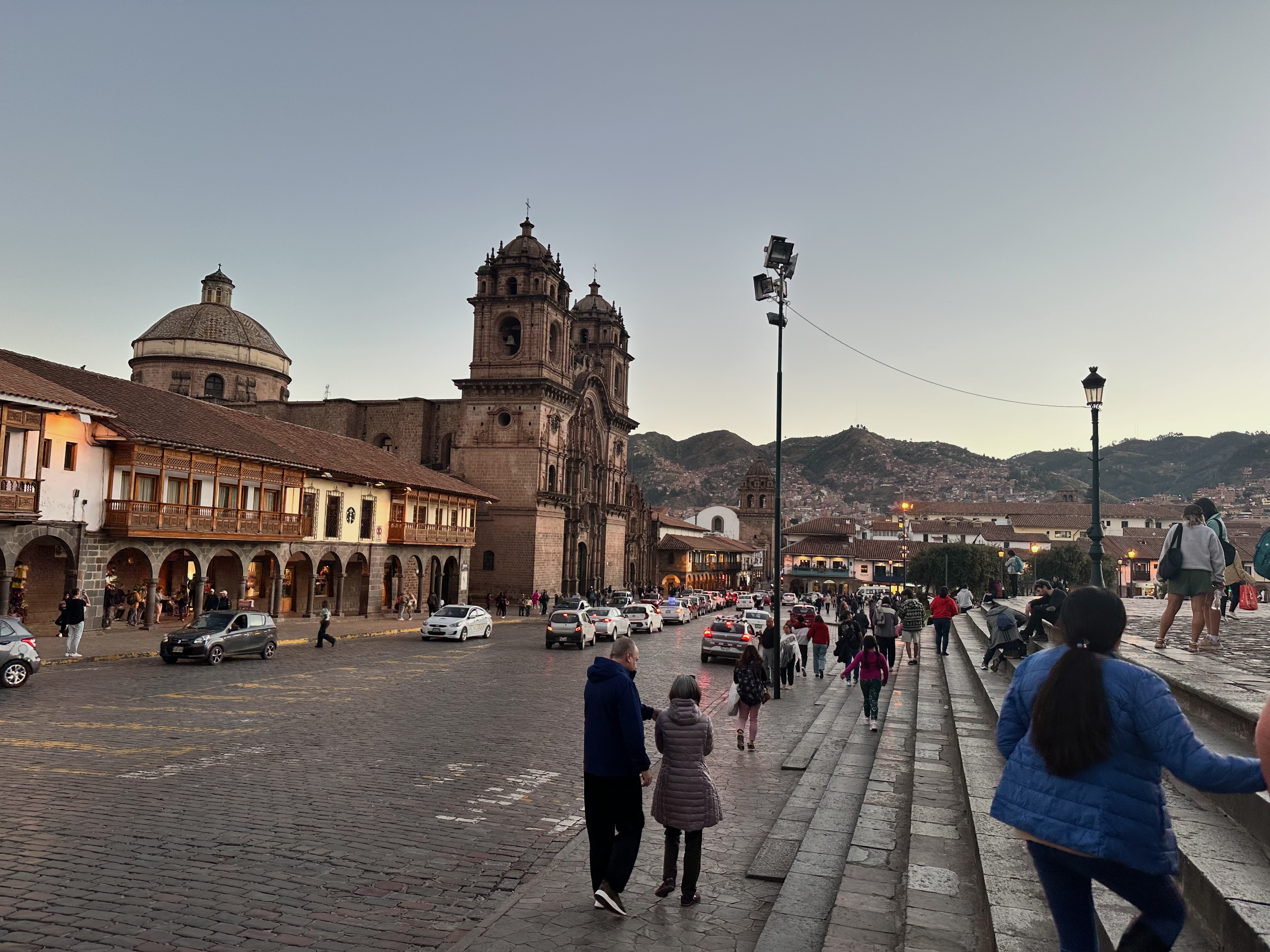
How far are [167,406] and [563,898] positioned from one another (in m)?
28.6

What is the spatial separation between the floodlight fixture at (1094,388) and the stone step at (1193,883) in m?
11.5

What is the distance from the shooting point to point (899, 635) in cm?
2464

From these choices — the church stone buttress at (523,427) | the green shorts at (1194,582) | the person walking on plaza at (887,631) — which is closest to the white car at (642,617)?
the church stone buttress at (523,427)

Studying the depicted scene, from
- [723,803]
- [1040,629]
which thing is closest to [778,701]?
[1040,629]

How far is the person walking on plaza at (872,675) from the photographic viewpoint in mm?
11906

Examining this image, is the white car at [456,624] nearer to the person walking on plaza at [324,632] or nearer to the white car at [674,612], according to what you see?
the person walking on plaza at [324,632]

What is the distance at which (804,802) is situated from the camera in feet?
27.2

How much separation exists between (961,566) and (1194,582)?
221 feet

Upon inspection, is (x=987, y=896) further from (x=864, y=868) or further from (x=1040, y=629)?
(x=1040, y=629)

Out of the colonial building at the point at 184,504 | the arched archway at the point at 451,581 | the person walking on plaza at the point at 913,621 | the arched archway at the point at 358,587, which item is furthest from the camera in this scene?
the arched archway at the point at 451,581

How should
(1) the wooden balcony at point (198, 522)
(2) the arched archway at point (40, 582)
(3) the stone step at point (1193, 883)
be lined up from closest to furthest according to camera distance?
(3) the stone step at point (1193, 883) → (1) the wooden balcony at point (198, 522) → (2) the arched archway at point (40, 582)

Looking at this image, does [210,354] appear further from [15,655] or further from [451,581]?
[15,655]

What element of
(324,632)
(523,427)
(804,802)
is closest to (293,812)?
(804,802)

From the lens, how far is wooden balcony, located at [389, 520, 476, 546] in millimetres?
38969
